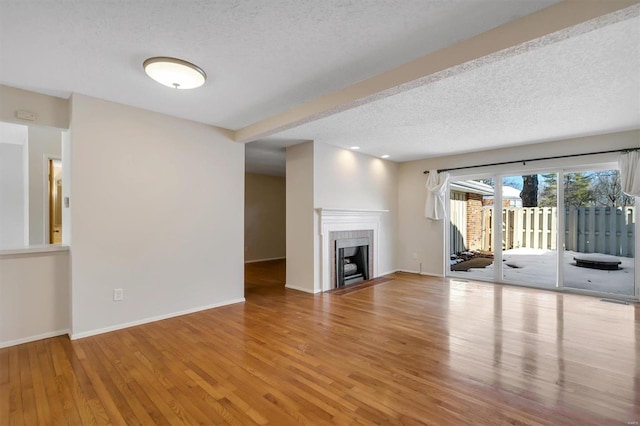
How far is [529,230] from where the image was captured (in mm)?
5262

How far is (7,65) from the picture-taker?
2.39 metres

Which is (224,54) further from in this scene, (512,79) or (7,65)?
(512,79)

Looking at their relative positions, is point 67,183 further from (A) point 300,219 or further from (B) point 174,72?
(A) point 300,219

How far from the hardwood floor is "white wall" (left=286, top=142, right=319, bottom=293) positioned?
1.07m

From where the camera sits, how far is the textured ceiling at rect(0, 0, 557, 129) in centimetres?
174

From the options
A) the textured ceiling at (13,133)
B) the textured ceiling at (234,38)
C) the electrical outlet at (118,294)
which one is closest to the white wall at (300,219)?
the textured ceiling at (234,38)

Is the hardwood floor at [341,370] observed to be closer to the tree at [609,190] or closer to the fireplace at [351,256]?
the fireplace at [351,256]

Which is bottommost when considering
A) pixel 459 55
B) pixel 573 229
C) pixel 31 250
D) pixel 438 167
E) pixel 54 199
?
pixel 31 250

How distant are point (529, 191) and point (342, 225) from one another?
3395 millimetres

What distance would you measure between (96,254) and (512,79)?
14.4ft

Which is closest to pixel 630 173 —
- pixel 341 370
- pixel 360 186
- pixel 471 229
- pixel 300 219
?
pixel 471 229

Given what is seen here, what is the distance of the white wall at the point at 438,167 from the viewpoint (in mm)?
4559

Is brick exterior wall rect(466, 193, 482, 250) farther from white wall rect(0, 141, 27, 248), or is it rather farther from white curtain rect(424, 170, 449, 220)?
white wall rect(0, 141, 27, 248)

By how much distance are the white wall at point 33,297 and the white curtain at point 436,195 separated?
→ 228 inches
